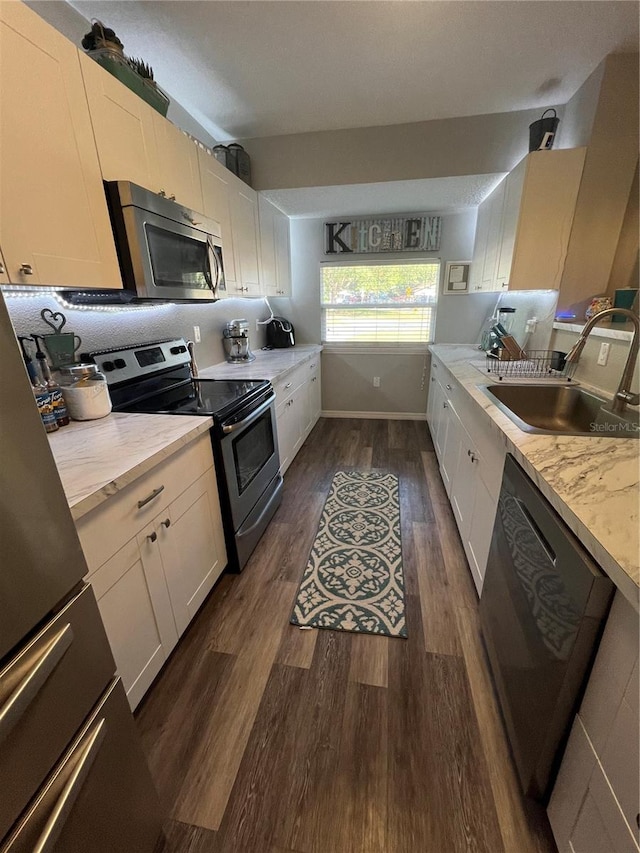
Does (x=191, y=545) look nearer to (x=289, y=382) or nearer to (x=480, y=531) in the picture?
(x=480, y=531)

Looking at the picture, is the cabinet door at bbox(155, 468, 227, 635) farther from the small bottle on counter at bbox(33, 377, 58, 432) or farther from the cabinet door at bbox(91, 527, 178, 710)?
the small bottle on counter at bbox(33, 377, 58, 432)

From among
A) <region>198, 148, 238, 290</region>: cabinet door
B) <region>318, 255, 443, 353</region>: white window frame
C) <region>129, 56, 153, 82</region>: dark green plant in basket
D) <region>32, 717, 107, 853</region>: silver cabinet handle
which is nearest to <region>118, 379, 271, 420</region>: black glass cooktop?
<region>198, 148, 238, 290</region>: cabinet door

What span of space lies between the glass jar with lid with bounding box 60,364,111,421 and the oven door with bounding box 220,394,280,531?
53 cm

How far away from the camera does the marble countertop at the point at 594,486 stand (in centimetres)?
65

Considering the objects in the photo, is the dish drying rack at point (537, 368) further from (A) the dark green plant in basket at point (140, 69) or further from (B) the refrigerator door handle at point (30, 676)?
(A) the dark green plant in basket at point (140, 69)

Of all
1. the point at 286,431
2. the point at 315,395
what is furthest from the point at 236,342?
the point at 315,395

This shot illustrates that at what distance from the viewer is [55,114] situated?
1136mm

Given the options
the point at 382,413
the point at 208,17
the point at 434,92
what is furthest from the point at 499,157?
the point at 382,413

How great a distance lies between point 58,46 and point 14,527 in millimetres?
1601

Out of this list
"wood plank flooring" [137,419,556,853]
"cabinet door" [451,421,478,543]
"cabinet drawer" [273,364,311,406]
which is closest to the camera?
"wood plank flooring" [137,419,556,853]

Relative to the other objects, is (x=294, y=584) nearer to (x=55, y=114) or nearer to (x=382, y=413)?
(x=55, y=114)

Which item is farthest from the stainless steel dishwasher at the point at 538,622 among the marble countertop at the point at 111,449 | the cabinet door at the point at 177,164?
the cabinet door at the point at 177,164

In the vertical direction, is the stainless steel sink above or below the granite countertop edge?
below

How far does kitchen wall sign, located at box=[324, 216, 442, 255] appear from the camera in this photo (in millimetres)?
3607
